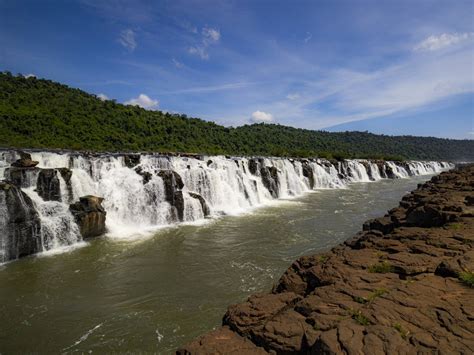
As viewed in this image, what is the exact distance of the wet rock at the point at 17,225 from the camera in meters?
12.2

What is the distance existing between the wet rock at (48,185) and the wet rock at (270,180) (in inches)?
683

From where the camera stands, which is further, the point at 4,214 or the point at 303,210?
the point at 303,210

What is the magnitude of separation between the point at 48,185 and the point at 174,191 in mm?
6604

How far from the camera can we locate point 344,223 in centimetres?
1806

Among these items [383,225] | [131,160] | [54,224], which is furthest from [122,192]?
[383,225]

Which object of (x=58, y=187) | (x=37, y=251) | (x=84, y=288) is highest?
(x=58, y=187)

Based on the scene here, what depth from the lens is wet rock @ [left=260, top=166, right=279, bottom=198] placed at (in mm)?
28547

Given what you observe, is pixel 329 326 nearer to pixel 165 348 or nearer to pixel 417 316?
pixel 417 316

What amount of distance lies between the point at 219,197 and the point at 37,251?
12037 millimetres

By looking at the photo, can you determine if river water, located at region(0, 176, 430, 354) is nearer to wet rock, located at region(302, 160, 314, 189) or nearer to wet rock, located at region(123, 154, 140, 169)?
wet rock, located at region(123, 154, 140, 169)

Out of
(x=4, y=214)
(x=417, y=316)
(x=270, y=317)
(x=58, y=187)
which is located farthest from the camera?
(x=58, y=187)

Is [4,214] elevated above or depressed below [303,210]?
above

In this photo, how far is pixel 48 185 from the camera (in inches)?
594

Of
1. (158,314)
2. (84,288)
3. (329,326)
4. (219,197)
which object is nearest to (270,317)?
(329,326)
